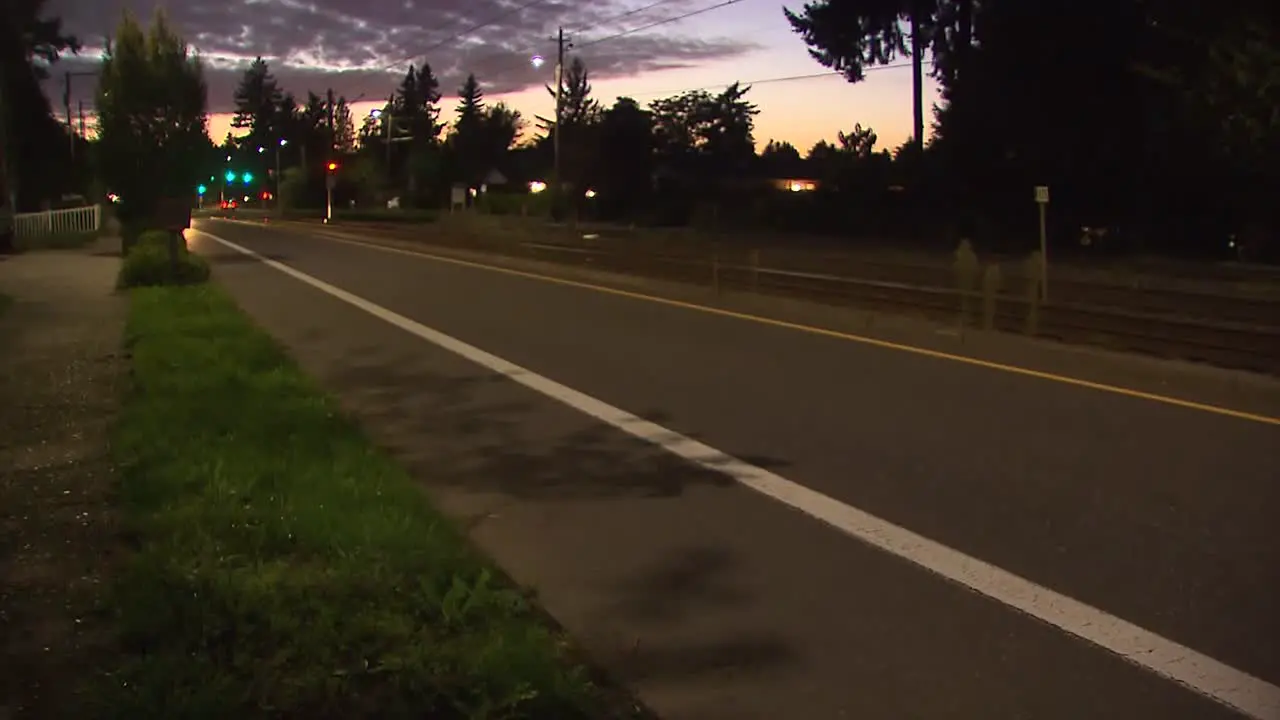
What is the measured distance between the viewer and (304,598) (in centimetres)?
487

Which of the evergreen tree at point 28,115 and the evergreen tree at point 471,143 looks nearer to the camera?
the evergreen tree at point 28,115

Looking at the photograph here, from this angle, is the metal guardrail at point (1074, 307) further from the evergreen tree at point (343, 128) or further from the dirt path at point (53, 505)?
the evergreen tree at point (343, 128)

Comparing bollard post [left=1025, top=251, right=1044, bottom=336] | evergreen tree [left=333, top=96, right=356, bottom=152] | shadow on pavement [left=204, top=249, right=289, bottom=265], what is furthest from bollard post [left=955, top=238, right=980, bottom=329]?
evergreen tree [left=333, top=96, right=356, bottom=152]

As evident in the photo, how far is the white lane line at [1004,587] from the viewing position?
4.29 m

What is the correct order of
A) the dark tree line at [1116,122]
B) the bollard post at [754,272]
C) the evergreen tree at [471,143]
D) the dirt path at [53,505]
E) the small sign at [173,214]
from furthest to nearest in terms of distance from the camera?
the evergreen tree at [471,143], the dark tree line at [1116,122], the small sign at [173,214], the bollard post at [754,272], the dirt path at [53,505]

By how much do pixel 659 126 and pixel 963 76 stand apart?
171 ft

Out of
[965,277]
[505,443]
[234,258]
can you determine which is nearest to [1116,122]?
[965,277]

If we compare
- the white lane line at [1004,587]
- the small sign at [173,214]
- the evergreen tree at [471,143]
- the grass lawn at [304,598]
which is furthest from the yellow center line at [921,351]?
the evergreen tree at [471,143]

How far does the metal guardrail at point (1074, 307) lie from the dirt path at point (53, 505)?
32.2ft

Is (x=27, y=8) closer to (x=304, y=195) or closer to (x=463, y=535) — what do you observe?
(x=463, y=535)

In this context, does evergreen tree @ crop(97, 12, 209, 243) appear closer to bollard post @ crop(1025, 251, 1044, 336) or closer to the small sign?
the small sign

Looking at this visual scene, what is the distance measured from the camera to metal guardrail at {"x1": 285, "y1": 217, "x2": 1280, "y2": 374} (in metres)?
12.0

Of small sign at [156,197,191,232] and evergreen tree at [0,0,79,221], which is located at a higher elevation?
evergreen tree at [0,0,79,221]

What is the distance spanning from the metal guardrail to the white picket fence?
27.8m
